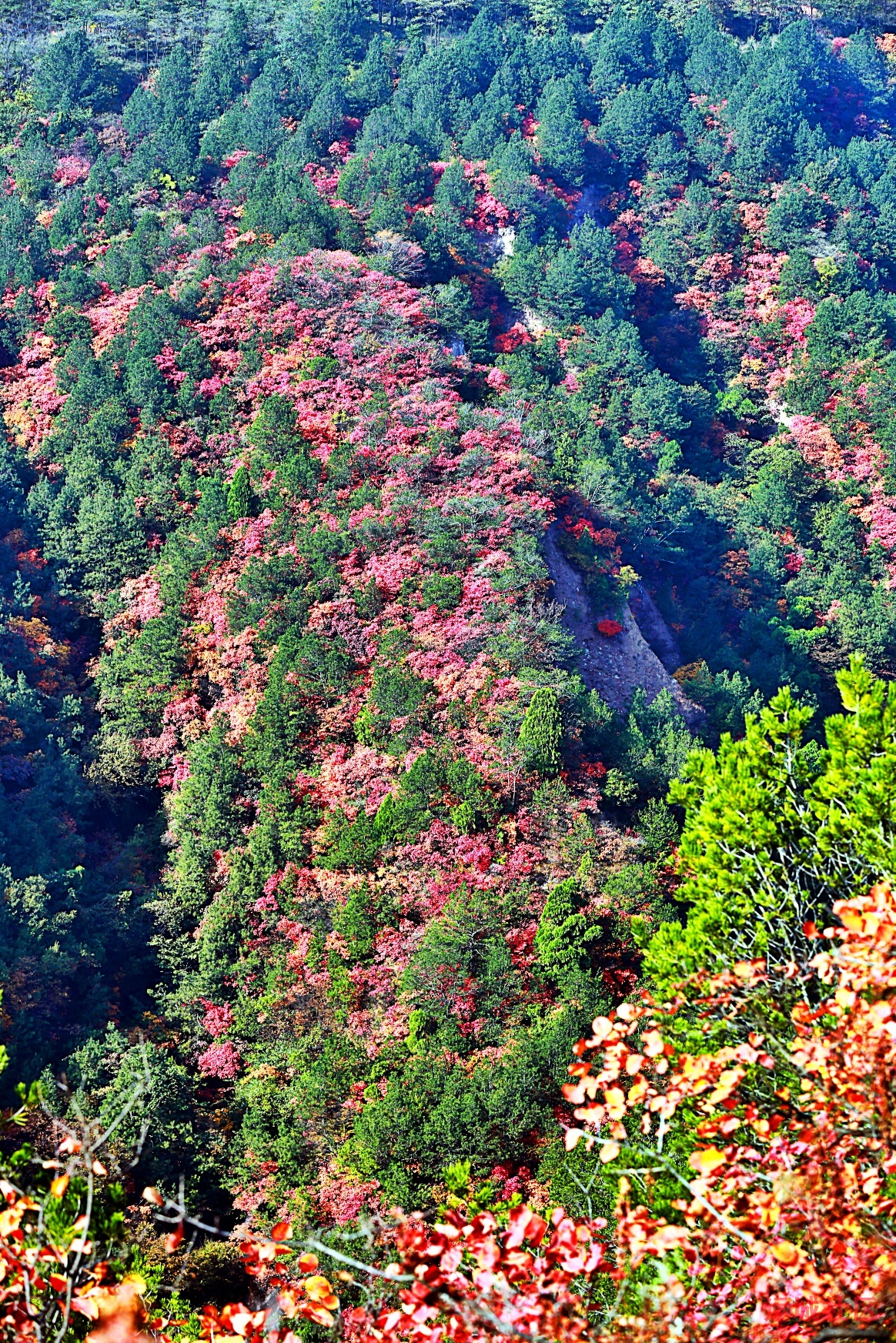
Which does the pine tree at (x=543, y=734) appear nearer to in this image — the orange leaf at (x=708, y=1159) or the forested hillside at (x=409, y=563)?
the forested hillside at (x=409, y=563)

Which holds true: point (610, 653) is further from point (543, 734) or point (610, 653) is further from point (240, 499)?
point (240, 499)

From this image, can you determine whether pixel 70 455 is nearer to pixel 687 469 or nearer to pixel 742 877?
pixel 687 469

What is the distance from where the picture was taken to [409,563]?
1206 inches

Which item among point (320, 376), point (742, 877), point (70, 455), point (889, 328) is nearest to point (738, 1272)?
point (742, 877)

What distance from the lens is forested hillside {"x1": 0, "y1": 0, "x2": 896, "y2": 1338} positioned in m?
23.0

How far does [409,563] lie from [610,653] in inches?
219

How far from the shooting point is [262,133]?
47844mm

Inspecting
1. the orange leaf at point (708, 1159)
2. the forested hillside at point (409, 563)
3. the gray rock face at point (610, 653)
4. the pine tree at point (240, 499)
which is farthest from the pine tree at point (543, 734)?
the orange leaf at point (708, 1159)

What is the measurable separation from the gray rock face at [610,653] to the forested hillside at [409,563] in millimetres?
158

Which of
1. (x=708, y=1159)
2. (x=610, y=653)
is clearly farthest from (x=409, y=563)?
(x=708, y=1159)

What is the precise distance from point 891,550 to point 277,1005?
2480cm

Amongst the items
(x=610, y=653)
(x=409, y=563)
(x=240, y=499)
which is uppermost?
(x=240, y=499)

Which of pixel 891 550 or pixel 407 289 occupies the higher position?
pixel 407 289

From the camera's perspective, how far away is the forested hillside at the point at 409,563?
2300 centimetres
